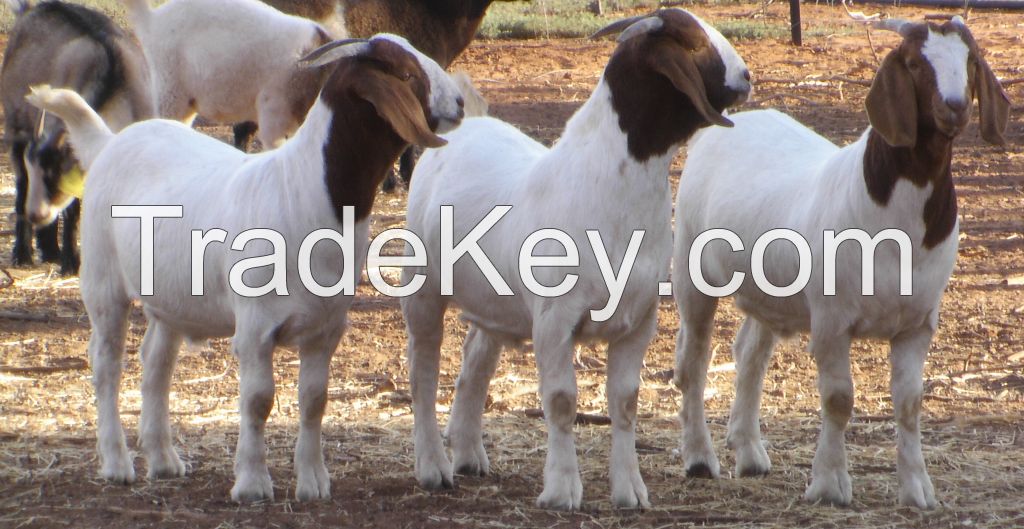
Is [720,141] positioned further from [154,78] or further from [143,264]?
[154,78]

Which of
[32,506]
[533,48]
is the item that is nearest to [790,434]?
[32,506]

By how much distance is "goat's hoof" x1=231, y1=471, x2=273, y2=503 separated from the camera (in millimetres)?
4801

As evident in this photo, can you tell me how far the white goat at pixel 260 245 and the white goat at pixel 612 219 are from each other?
453 mm

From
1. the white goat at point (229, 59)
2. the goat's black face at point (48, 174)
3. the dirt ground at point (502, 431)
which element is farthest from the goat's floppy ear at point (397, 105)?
the goat's black face at point (48, 174)

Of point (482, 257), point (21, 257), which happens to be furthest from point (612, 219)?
point (21, 257)

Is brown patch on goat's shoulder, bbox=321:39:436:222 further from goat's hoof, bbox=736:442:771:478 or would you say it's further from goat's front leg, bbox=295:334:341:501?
goat's hoof, bbox=736:442:771:478

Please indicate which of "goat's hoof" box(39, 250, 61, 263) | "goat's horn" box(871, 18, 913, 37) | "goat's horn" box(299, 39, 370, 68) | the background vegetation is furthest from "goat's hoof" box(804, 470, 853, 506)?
the background vegetation

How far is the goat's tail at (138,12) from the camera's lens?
9.10 metres

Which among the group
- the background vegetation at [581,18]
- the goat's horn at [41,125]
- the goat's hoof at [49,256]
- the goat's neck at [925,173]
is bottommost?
the goat's hoof at [49,256]

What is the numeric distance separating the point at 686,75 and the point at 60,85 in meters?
5.53

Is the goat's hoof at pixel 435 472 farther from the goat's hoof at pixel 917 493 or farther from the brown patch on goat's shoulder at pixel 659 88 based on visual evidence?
the goat's hoof at pixel 917 493

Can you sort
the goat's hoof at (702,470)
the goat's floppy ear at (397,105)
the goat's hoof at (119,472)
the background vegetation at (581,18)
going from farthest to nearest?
the background vegetation at (581,18)
the goat's hoof at (702,470)
the goat's hoof at (119,472)
the goat's floppy ear at (397,105)

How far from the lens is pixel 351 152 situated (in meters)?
4.66

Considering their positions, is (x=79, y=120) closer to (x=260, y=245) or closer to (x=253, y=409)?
(x=260, y=245)
